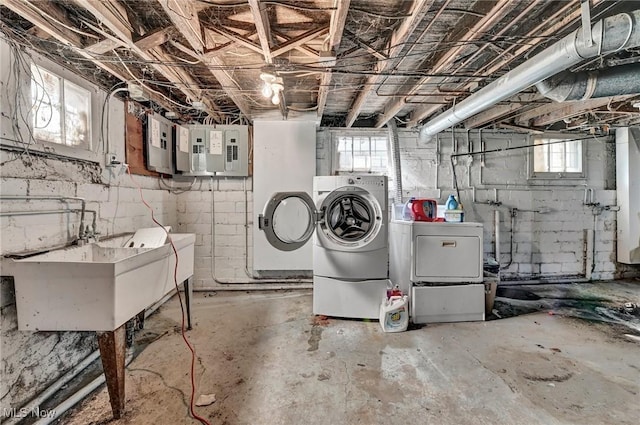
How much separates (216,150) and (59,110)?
1881mm

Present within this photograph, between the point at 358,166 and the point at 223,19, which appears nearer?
the point at 223,19

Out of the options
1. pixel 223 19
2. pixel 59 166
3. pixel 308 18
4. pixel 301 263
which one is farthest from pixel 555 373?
pixel 59 166

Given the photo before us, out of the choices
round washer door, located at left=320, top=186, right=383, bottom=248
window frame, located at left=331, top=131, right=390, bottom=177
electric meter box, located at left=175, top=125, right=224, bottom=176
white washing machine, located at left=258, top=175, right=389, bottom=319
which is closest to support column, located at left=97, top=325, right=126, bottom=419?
white washing machine, located at left=258, top=175, right=389, bottom=319

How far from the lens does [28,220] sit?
1.81 metres

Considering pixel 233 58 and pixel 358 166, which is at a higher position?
pixel 233 58

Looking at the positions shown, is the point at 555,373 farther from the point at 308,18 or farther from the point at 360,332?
the point at 308,18

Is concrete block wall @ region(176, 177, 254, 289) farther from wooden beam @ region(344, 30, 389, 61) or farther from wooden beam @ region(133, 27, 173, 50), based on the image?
wooden beam @ region(344, 30, 389, 61)

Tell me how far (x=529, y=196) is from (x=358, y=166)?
100 inches

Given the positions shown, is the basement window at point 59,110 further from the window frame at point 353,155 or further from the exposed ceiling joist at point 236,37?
the window frame at point 353,155

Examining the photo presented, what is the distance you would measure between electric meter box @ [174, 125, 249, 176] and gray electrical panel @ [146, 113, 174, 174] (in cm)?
19

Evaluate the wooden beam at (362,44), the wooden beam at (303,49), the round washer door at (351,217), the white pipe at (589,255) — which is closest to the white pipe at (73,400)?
the round washer door at (351,217)

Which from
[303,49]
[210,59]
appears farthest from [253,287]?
[303,49]

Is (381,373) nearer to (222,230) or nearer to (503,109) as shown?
(222,230)

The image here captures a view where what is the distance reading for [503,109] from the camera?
348 cm
